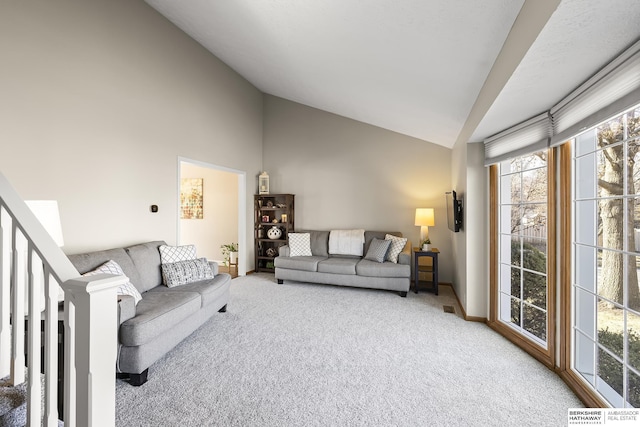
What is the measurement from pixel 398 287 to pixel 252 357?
2.47 m

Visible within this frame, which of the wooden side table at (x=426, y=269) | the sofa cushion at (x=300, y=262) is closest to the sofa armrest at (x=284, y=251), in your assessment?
the sofa cushion at (x=300, y=262)

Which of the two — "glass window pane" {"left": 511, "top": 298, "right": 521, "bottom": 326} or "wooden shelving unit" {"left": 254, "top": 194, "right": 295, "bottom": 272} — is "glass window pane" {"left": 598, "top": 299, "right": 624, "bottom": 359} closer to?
"glass window pane" {"left": 511, "top": 298, "right": 521, "bottom": 326}

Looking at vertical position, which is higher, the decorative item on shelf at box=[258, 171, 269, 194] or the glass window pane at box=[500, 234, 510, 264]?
the decorative item on shelf at box=[258, 171, 269, 194]

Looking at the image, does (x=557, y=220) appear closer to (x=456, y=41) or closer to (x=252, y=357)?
(x=456, y=41)

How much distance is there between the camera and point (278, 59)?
373cm

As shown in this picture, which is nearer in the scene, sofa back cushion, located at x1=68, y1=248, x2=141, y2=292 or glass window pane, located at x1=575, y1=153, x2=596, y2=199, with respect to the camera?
glass window pane, located at x1=575, y1=153, x2=596, y2=199

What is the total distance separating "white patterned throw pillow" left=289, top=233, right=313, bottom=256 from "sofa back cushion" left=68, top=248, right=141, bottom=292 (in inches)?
103

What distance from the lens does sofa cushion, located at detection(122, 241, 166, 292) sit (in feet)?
9.48

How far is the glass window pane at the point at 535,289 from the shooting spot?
2.51 metres

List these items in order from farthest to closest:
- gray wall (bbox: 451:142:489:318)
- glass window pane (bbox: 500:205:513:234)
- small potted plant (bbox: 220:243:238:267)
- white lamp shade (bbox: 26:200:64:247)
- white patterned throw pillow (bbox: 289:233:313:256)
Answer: small potted plant (bbox: 220:243:238:267), white patterned throw pillow (bbox: 289:233:313:256), gray wall (bbox: 451:142:489:318), glass window pane (bbox: 500:205:513:234), white lamp shade (bbox: 26:200:64:247)

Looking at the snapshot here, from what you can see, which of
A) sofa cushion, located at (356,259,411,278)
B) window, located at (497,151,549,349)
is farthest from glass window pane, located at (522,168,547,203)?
sofa cushion, located at (356,259,411,278)

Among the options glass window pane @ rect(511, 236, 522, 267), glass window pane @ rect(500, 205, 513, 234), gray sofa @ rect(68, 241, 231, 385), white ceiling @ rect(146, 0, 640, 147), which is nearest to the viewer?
white ceiling @ rect(146, 0, 640, 147)

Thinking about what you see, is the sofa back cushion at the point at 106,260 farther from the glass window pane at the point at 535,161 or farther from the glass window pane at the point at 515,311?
the glass window pane at the point at 535,161

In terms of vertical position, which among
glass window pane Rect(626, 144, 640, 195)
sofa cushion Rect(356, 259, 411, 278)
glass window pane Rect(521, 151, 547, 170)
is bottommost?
sofa cushion Rect(356, 259, 411, 278)
